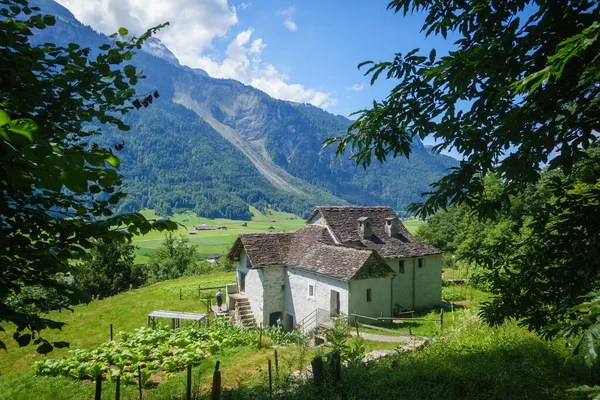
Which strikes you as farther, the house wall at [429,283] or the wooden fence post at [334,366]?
the house wall at [429,283]

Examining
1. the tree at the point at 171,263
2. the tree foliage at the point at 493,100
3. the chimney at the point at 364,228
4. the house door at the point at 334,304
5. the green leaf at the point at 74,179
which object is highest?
the tree foliage at the point at 493,100

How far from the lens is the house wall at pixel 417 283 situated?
27414 millimetres

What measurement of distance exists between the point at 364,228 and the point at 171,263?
4223 cm

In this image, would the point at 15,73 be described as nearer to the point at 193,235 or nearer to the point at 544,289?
the point at 544,289

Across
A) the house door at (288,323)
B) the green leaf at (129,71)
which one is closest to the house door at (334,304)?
the house door at (288,323)

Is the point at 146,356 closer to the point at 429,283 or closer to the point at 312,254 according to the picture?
Result: the point at 312,254

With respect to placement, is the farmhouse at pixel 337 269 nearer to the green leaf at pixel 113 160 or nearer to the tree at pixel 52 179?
the tree at pixel 52 179

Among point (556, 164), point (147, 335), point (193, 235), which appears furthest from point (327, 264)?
point (193, 235)

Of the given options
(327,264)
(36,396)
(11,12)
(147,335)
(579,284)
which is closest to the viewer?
(11,12)

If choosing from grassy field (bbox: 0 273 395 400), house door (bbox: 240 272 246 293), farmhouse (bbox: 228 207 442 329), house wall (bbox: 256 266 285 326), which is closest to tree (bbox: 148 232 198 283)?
grassy field (bbox: 0 273 395 400)

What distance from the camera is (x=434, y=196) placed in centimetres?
575

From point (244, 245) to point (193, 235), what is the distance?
145227mm

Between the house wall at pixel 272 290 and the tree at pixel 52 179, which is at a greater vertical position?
the tree at pixel 52 179

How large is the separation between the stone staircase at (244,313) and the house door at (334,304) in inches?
255
